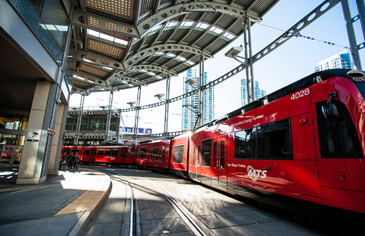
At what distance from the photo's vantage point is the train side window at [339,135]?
11.3 feet

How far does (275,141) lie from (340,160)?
1616 mm

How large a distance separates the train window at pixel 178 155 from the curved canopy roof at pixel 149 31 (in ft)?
24.9

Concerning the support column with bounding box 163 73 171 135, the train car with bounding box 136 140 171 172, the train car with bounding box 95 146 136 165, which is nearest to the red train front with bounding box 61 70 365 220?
the train car with bounding box 136 140 171 172

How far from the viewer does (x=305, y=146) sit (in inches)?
168

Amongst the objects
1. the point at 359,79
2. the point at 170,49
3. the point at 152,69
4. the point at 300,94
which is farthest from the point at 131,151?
the point at 359,79

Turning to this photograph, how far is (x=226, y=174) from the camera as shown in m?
7.16

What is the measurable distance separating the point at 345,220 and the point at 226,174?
3.98 m

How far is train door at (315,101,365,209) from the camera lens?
331 centimetres

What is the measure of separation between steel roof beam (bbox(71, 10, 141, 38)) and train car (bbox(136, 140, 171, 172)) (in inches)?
335

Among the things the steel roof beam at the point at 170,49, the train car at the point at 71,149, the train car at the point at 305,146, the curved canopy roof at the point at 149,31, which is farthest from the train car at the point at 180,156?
the train car at the point at 71,149

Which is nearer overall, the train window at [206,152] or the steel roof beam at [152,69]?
the train window at [206,152]

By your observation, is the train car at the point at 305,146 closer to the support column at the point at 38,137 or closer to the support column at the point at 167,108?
the support column at the point at 38,137

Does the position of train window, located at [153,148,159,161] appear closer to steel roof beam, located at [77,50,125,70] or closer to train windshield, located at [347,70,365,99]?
steel roof beam, located at [77,50,125,70]

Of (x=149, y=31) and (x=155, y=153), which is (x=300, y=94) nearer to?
(x=149, y=31)
